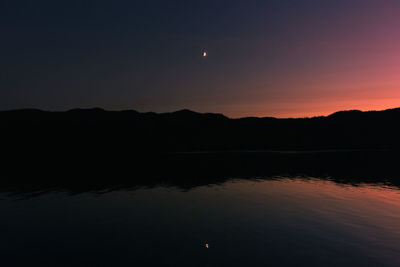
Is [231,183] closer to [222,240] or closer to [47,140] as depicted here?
[222,240]

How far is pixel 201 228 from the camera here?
76.1 ft

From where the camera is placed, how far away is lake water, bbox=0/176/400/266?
17.0m

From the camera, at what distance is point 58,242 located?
20047mm

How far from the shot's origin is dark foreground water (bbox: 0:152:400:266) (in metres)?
17.1

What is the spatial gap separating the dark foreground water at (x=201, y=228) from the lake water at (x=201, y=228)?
0.23 feet

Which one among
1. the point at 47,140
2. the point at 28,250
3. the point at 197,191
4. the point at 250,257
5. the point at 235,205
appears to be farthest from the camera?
the point at 47,140

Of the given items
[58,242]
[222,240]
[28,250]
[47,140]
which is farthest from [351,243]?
[47,140]

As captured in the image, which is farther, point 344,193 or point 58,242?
point 344,193

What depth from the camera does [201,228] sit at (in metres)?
23.2

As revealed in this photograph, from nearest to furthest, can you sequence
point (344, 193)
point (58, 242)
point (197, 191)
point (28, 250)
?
point (28, 250) → point (58, 242) → point (344, 193) → point (197, 191)

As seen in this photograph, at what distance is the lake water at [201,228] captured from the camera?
17038mm

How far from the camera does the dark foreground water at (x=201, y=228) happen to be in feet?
56.1

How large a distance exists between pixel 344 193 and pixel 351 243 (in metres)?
22.6

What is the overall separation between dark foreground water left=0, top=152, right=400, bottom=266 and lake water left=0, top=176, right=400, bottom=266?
0.07 metres
